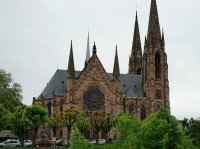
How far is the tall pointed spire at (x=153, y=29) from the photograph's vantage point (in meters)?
124

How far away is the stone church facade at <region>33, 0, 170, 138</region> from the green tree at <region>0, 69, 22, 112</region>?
17.9 ft

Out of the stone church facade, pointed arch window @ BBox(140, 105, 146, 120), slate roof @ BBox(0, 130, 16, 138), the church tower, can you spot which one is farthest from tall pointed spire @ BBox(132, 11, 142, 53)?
slate roof @ BBox(0, 130, 16, 138)

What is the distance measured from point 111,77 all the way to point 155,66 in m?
12.4

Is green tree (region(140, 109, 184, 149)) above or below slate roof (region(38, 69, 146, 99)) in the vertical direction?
below

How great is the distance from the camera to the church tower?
4811 inches

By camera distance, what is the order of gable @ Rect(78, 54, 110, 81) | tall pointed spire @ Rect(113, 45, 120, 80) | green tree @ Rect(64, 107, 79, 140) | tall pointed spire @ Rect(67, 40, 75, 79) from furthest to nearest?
tall pointed spire @ Rect(113, 45, 120, 80), gable @ Rect(78, 54, 110, 81), tall pointed spire @ Rect(67, 40, 75, 79), green tree @ Rect(64, 107, 79, 140)

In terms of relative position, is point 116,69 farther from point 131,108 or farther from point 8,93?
point 8,93

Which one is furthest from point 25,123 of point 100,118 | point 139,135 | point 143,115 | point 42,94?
point 143,115

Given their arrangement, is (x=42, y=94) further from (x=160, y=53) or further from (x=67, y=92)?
(x=160, y=53)

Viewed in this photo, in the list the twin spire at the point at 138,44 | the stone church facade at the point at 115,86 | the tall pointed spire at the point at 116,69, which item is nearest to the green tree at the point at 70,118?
the stone church facade at the point at 115,86

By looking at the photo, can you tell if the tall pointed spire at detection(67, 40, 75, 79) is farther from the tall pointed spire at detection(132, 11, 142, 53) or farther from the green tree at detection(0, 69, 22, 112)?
the tall pointed spire at detection(132, 11, 142, 53)

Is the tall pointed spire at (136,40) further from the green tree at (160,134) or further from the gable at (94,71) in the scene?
the green tree at (160,134)

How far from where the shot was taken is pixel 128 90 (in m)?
123

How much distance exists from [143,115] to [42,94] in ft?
81.9
